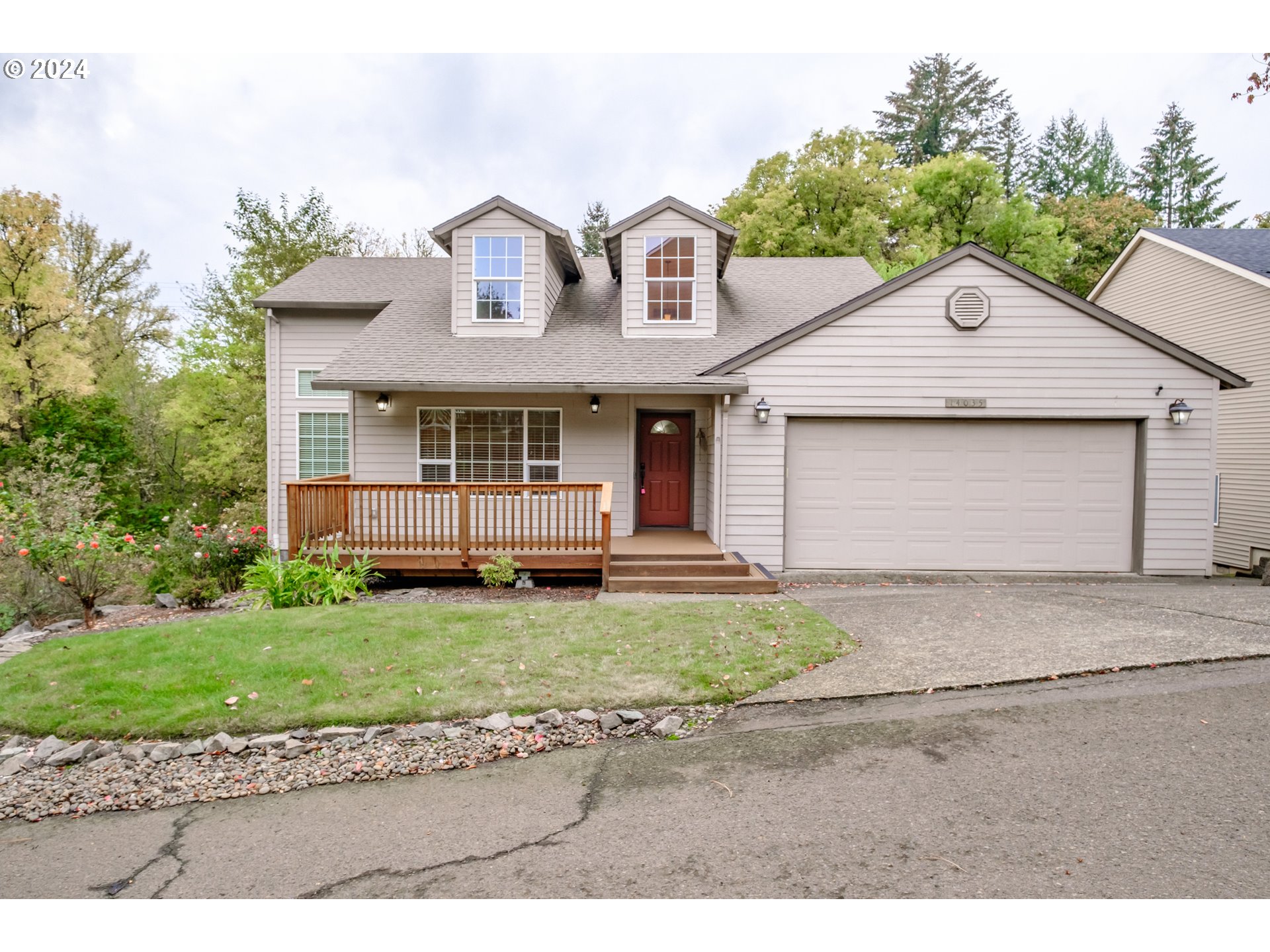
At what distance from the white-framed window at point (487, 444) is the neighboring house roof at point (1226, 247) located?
520 inches

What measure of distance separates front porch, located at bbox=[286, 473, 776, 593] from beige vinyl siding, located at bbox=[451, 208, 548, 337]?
3325mm

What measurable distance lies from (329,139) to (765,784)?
2499 centimetres

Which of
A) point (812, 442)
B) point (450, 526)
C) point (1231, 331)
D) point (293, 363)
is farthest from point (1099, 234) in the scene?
point (293, 363)

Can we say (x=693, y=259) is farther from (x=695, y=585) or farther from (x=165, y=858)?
(x=165, y=858)

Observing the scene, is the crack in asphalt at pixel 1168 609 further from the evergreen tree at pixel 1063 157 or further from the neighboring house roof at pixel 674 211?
the evergreen tree at pixel 1063 157

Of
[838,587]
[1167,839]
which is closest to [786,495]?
[838,587]

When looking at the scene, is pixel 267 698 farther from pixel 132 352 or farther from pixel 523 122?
pixel 132 352

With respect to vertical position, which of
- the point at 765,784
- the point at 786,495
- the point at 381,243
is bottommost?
the point at 765,784

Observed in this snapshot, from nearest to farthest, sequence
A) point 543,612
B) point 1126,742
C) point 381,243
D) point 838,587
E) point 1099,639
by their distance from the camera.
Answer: point 1126,742
point 1099,639
point 543,612
point 838,587
point 381,243

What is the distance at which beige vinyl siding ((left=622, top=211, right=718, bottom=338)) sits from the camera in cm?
1140

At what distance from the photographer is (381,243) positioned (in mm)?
25500

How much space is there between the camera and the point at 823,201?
22.8 m

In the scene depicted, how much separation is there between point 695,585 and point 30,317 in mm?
20883

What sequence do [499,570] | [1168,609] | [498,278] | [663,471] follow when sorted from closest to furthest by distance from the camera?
1. [1168,609]
2. [499,570]
3. [498,278]
4. [663,471]
